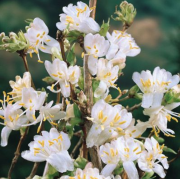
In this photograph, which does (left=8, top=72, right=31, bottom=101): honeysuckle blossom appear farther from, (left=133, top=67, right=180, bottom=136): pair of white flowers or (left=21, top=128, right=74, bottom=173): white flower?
(left=133, top=67, right=180, bottom=136): pair of white flowers

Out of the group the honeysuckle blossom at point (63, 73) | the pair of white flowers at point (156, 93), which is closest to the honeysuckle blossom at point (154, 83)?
the pair of white flowers at point (156, 93)

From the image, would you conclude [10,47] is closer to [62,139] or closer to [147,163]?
[62,139]

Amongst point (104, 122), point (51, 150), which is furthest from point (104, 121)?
point (51, 150)

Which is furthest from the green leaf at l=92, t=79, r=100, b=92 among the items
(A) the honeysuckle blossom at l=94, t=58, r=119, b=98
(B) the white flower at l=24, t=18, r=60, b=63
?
(B) the white flower at l=24, t=18, r=60, b=63

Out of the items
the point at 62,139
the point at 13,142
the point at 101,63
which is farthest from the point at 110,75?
the point at 13,142

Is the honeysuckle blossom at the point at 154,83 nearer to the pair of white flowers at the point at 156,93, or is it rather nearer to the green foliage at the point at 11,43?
the pair of white flowers at the point at 156,93

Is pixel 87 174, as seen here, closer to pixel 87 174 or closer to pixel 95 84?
pixel 87 174
